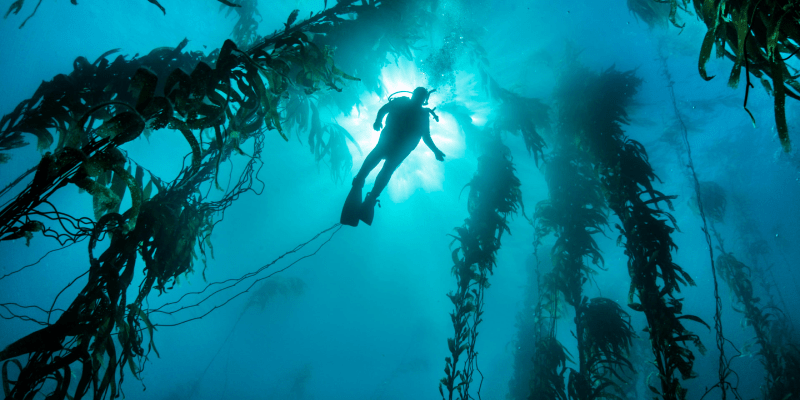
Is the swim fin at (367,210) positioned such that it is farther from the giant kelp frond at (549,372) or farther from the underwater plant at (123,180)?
the giant kelp frond at (549,372)

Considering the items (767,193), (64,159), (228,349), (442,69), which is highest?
(767,193)

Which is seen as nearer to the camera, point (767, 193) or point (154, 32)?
point (154, 32)

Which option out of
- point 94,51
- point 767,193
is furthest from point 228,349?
point 767,193

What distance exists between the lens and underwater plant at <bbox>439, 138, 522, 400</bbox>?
164 inches

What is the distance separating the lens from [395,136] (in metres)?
3.92

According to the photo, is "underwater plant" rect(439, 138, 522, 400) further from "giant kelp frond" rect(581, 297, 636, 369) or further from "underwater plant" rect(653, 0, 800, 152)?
"underwater plant" rect(653, 0, 800, 152)

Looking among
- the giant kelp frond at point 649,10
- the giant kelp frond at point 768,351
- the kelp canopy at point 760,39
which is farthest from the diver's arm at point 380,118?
the giant kelp frond at point 768,351

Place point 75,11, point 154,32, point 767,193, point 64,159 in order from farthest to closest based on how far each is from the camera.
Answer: point 767,193 → point 154,32 → point 75,11 → point 64,159

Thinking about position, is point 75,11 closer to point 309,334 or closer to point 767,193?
point 767,193

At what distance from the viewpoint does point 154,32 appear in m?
13.3

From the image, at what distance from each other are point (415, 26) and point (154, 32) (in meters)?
15.5

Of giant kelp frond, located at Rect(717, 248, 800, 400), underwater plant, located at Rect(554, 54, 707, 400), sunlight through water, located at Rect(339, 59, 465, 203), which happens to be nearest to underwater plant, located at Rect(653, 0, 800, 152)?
underwater plant, located at Rect(554, 54, 707, 400)

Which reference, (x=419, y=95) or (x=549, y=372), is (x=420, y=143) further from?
(x=549, y=372)

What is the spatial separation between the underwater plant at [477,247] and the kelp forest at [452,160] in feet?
0.17
